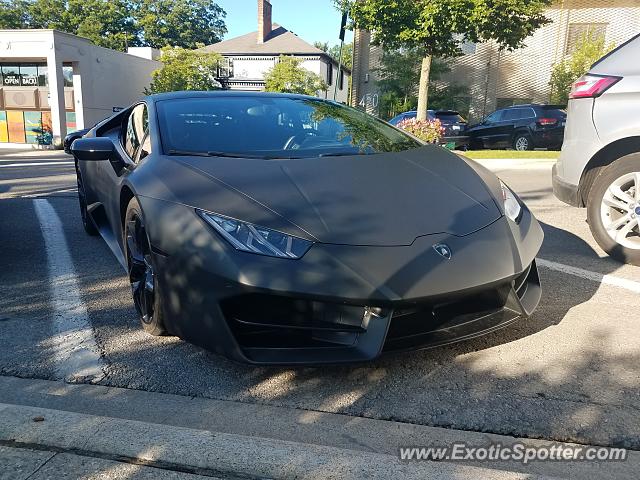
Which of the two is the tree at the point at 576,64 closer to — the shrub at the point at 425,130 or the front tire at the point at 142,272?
the shrub at the point at 425,130

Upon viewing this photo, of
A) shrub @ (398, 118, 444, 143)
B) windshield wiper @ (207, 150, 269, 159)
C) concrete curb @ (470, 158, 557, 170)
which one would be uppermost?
windshield wiper @ (207, 150, 269, 159)

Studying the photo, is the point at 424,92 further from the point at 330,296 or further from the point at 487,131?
the point at 330,296

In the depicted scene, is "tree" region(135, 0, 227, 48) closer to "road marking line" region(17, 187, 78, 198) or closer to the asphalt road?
"road marking line" region(17, 187, 78, 198)

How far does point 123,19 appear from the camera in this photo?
62938 mm

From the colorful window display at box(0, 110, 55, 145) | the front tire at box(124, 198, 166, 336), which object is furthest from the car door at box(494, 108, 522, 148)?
the colorful window display at box(0, 110, 55, 145)

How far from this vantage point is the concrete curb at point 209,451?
1838 mm

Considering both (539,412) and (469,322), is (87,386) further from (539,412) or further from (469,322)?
(539,412)

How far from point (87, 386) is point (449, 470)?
1.62m

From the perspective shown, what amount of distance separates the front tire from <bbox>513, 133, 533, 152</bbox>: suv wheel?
15.4m

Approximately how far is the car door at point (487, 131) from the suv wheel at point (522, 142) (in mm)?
714

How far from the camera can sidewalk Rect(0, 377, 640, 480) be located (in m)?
1.85

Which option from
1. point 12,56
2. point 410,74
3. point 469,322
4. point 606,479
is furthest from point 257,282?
point 12,56

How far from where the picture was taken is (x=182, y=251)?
2412 mm

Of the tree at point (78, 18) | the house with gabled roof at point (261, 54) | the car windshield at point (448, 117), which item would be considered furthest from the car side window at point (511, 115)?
the tree at point (78, 18)
